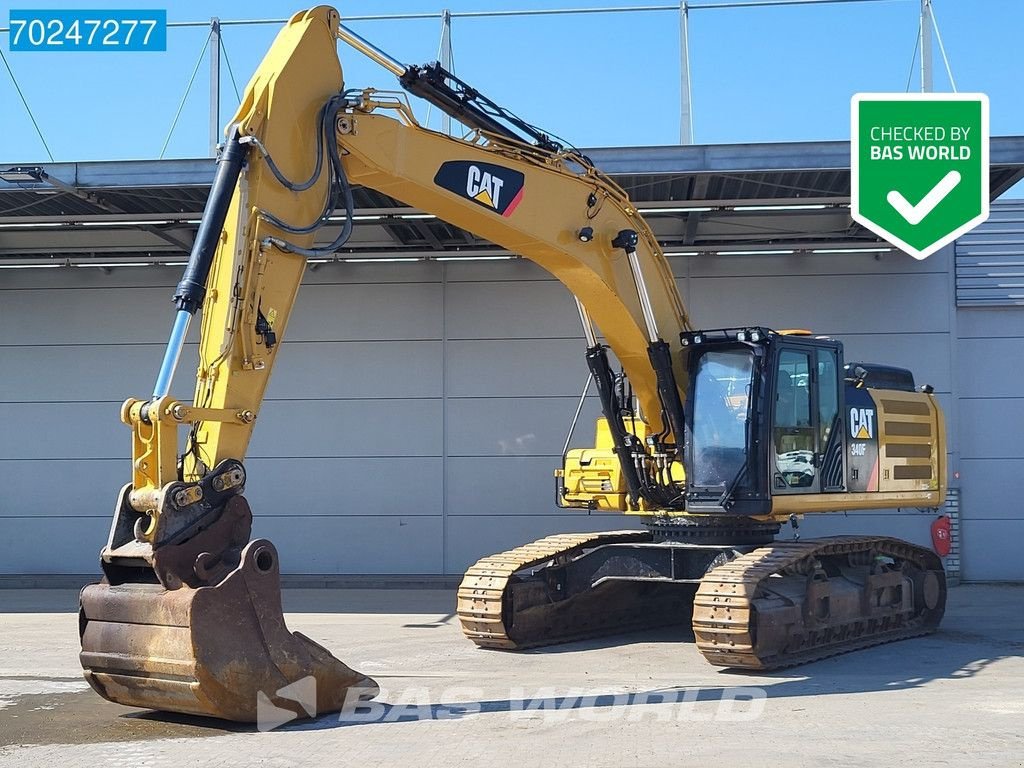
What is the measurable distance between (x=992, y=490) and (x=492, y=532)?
7.46 metres

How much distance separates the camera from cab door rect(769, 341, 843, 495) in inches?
458

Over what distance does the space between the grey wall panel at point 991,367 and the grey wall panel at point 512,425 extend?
5579 millimetres

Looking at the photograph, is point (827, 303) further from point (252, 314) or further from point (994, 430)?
point (252, 314)

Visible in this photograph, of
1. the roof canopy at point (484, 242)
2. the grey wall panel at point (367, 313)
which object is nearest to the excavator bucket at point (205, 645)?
the roof canopy at point (484, 242)

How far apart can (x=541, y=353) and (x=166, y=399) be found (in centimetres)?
1092

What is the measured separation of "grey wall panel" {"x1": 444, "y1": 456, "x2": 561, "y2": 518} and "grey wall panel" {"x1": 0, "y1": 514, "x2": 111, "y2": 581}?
217 inches

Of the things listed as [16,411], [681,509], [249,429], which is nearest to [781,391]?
[681,509]

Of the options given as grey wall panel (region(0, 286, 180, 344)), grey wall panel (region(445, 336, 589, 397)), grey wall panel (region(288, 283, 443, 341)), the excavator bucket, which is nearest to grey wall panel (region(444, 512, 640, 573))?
grey wall panel (region(445, 336, 589, 397))

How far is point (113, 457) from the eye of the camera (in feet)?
62.5

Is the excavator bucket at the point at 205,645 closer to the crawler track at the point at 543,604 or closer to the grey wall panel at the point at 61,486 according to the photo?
the crawler track at the point at 543,604

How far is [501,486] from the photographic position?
18.4 m

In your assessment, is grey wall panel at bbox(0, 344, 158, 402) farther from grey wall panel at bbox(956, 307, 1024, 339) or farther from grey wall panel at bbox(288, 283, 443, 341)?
grey wall panel at bbox(956, 307, 1024, 339)

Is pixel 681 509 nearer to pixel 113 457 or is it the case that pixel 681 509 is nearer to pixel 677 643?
pixel 677 643

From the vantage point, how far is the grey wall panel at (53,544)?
744 inches
